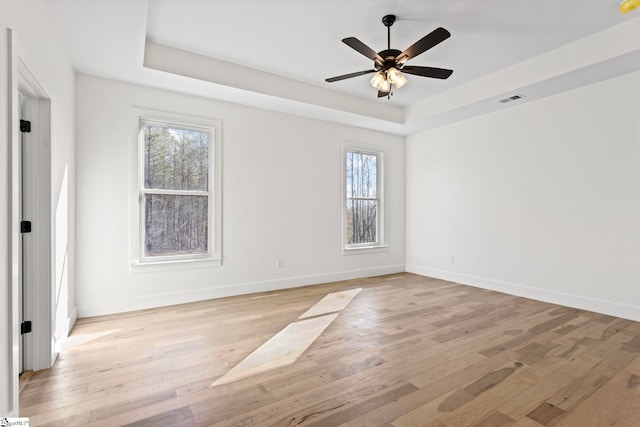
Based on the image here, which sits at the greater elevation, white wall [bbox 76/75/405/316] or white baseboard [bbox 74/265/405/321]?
white wall [bbox 76/75/405/316]

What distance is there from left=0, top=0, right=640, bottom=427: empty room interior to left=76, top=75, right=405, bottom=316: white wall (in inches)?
1.1

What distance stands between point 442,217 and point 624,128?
102 inches

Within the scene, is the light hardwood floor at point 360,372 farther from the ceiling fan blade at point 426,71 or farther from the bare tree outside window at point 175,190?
the ceiling fan blade at point 426,71

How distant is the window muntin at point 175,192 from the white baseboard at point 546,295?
3.84m

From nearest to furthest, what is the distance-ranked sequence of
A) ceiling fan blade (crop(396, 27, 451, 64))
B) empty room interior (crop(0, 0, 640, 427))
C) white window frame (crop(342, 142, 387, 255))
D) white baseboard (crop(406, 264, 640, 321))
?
empty room interior (crop(0, 0, 640, 427)) < ceiling fan blade (crop(396, 27, 451, 64)) < white baseboard (crop(406, 264, 640, 321)) < white window frame (crop(342, 142, 387, 255))

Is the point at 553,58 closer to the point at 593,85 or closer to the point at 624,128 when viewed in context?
the point at 593,85

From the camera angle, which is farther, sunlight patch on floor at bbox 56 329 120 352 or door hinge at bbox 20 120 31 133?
sunlight patch on floor at bbox 56 329 120 352

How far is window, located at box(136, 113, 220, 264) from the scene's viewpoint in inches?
155

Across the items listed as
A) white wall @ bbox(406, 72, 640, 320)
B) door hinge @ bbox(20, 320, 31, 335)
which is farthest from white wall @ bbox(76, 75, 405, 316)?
door hinge @ bbox(20, 320, 31, 335)

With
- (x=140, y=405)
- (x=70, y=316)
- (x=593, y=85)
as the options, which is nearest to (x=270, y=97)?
(x=70, y=316)

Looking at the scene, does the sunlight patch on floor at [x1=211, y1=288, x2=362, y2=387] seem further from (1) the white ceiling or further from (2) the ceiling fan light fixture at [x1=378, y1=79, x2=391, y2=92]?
(1) the white ceiling

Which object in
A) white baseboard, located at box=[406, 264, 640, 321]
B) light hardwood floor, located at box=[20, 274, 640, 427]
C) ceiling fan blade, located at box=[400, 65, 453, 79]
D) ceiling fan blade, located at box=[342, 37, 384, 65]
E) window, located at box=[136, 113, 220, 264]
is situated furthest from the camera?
window, located at box=[136, 113, 220, 264]

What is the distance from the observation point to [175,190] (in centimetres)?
409

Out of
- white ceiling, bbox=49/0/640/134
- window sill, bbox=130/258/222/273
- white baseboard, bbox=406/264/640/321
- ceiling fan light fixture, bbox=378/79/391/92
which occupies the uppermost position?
white ceiling, bbox=49/0/640/134
